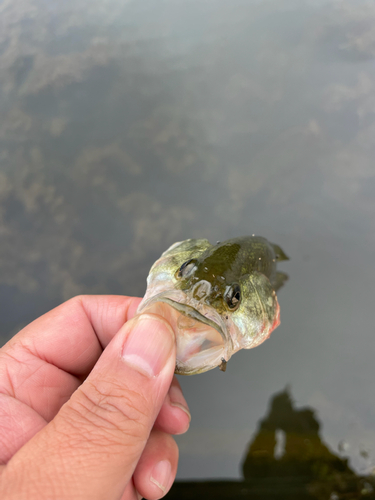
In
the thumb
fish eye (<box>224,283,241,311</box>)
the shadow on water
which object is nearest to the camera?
the thumb

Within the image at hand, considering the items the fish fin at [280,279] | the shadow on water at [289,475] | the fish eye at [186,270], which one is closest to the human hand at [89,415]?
the fish eye at [186,270]

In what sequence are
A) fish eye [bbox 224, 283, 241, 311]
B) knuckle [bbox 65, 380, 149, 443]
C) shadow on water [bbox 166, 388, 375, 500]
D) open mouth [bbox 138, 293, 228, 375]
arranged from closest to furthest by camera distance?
1. knuckle [bbox 65, 380, 149, 443]
2. open mouth [bbox 138, 293, 228, 375]
3. fish eye [bbox 224, 283, 241, 311]
4. shadow on water [bbox 166, 388, 375, 500]

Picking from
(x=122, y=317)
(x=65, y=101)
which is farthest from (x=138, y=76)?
(x=122, y=317)

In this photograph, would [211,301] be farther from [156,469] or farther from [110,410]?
[156,469]

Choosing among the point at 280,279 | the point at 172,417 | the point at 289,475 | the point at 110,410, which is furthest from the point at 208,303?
the point at 289,475

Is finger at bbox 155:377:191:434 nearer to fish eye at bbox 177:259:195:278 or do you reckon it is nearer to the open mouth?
the open mouth

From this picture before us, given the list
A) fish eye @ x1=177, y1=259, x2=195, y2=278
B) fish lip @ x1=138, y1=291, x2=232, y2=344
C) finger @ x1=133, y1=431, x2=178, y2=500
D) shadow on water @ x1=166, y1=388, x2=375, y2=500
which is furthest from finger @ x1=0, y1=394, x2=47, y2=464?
shadow on water @ x1=166, y1=388, x2=375, y2=500
